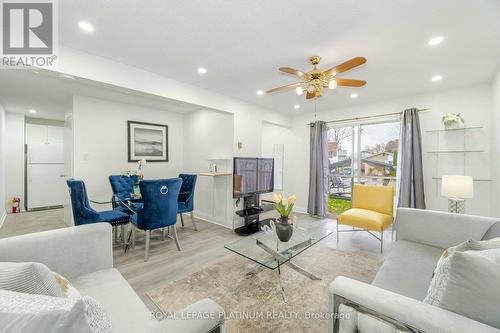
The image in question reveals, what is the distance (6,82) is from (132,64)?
→ 86.6 inches

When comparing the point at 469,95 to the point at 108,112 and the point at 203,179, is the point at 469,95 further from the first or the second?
the point at 108,112

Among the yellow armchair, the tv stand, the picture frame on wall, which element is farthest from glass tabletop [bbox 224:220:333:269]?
the picture frame on wall

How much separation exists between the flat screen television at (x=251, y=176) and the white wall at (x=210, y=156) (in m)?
0.23

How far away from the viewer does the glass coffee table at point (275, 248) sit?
1926mm

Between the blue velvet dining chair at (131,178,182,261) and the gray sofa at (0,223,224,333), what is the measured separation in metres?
1.02

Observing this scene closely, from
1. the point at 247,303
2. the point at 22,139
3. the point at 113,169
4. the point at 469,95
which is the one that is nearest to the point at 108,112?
the point at 113,169

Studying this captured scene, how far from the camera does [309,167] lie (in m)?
5.12

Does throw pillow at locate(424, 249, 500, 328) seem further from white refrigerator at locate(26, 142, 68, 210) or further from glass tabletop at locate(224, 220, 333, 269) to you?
white refrigerator at locate(26, 142, 68, 210)

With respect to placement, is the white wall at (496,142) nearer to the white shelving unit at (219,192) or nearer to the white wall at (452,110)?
the white wall at (452,110)

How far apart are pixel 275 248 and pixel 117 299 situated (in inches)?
54.8

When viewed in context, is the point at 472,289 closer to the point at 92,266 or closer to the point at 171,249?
the point at 92,266

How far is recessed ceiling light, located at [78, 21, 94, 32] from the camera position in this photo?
185 cm

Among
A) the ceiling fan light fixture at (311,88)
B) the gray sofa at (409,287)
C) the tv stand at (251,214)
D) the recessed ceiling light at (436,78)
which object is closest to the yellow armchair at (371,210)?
the gray sofa at (409,287)

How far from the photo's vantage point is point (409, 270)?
5.15 feet
